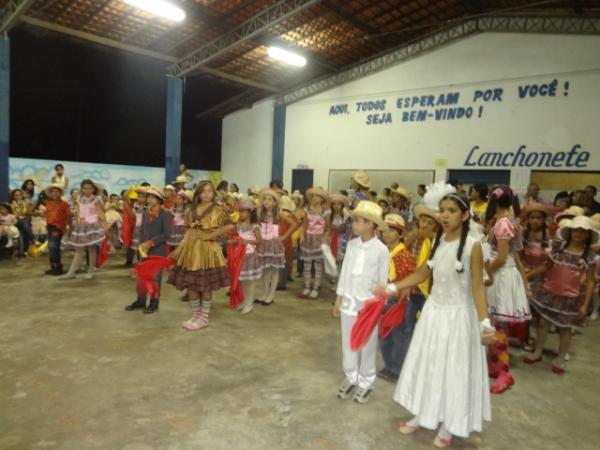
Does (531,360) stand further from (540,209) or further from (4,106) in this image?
(4,106)

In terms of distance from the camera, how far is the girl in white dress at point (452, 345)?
2.39 m

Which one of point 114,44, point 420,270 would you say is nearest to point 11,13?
point 114,44

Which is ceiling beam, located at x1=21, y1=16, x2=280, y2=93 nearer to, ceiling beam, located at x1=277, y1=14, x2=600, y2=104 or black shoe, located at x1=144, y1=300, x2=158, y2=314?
ceiling beam, located at x1=277, y1=14, x2=600, y2=104

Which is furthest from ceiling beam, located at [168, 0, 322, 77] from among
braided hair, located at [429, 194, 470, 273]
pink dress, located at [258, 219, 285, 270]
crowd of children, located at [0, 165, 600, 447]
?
braided hair, located at [429, 194, 470, 273]

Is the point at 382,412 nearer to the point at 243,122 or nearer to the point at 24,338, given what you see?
the point at 24,338

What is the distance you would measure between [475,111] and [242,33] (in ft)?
23.3

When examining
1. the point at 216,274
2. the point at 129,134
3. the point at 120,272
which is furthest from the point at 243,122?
the point at 216,274

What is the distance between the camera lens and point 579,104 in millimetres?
10102

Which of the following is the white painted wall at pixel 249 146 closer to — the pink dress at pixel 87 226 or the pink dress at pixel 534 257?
the pink dress at pixel 87 226

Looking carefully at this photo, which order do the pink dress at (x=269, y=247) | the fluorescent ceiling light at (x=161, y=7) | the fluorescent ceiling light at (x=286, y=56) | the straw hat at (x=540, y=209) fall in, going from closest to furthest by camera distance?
the straw hat at (x=540, y=209)
the pink dress at (x=269, y=247)
the fluorescent ceiling light at (x=161, y=7)
the fluorescent ceiling light at (x=286, y=56)

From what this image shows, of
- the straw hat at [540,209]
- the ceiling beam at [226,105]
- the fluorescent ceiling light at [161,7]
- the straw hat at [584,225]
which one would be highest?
the fluorescent ceiling light at [161,7]

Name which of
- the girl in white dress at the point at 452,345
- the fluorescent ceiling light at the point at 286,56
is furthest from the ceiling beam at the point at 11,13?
the girl in white dress at the point at 452,345

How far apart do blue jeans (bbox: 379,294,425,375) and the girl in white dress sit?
0.89 m

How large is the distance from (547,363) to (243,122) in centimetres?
1570
